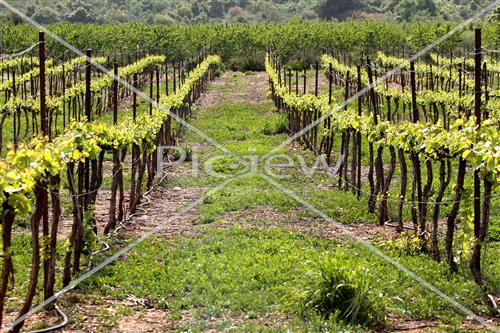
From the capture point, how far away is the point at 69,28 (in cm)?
5169

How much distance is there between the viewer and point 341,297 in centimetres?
768

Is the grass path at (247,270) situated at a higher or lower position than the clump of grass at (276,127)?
lower

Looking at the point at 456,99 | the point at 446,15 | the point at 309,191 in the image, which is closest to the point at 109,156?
the point at 309,191

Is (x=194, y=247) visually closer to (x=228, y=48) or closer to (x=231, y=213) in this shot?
(x=231, y=213)

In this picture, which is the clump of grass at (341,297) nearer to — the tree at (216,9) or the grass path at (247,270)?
the grass path at (247,270)

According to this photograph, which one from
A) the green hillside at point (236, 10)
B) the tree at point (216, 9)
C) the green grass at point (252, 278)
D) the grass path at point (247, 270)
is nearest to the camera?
the grass path at point (247, 270)

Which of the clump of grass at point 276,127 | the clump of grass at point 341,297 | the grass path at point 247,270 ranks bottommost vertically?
the grass path at point 247,270

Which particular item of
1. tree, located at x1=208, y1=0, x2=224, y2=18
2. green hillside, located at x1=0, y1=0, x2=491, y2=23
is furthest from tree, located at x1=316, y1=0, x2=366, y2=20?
tree, located at x1=208, y1=0, x2=224, y2=18

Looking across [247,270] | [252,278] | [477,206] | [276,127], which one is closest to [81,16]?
[276,127]

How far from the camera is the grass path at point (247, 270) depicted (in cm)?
766

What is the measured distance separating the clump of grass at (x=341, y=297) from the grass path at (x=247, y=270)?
3cm

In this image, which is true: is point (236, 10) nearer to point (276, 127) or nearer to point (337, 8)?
point (337, 8)

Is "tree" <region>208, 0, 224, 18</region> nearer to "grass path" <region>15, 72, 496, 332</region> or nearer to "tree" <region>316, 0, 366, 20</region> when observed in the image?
"tree" <region>316, 0, 366, 20</region>

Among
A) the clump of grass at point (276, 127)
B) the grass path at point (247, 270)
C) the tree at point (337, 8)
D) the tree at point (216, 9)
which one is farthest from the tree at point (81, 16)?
the grass path at point (247, 270)
